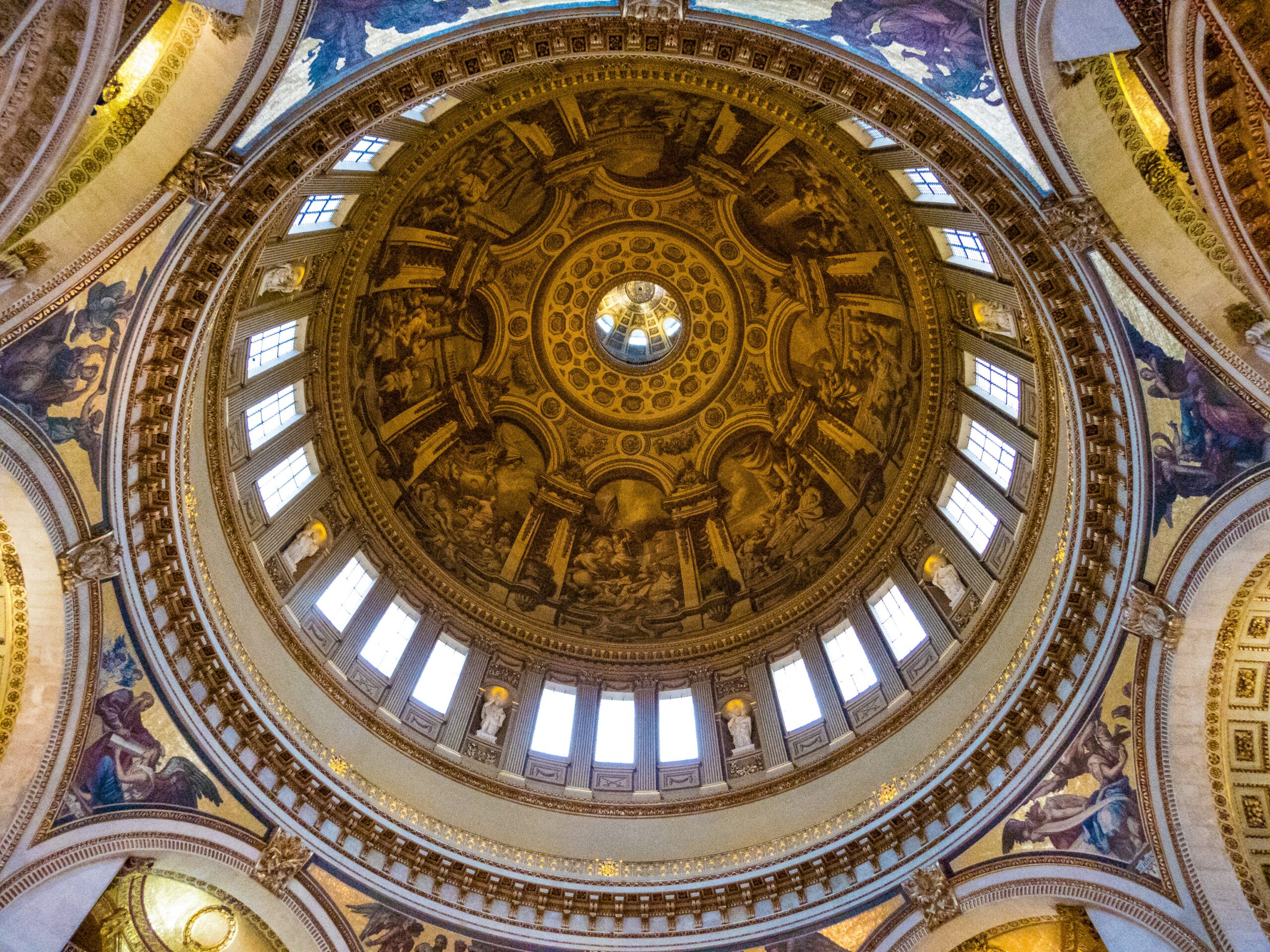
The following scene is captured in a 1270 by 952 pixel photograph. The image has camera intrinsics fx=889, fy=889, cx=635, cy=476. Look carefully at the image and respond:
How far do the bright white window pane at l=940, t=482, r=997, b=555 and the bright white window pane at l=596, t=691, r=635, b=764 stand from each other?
11.0m

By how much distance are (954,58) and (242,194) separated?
11.1 m

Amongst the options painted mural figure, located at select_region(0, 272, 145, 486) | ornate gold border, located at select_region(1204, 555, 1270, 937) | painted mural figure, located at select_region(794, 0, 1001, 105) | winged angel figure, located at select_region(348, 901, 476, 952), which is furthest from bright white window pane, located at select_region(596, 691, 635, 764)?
painted mural figure, located at select_region(794, 0, 1001, 105)

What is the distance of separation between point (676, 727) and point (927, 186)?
53.8 feet

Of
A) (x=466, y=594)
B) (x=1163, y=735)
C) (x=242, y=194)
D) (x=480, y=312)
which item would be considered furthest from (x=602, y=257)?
(x=1163, y=735)

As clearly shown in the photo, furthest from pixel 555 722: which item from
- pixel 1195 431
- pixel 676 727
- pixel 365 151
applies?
pixel 1195 431

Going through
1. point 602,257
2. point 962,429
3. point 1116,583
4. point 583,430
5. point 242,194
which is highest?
point 602,257

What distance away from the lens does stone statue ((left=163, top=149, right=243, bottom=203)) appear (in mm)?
12773

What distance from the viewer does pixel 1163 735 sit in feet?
52.2

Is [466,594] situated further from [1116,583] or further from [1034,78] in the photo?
[1034,78]

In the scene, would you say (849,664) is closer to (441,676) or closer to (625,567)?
(625,567)

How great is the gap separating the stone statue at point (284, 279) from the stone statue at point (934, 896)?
19.8m

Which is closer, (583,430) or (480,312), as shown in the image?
(480,312)

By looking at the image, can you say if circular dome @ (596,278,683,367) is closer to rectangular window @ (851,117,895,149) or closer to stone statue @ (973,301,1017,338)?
rectangular window @ (851,117,895,149)

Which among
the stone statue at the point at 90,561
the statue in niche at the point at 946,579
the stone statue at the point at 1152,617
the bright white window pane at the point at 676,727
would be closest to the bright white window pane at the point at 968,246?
the statue in niche at the point at 946,579
